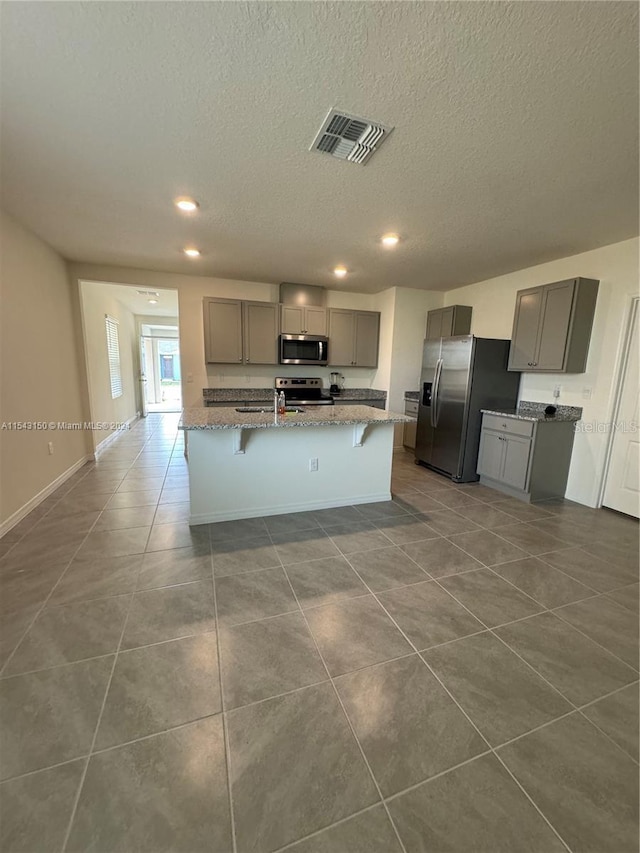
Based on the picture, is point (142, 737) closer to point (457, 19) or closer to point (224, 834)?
point (224, 834)

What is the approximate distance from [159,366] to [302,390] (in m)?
6.51

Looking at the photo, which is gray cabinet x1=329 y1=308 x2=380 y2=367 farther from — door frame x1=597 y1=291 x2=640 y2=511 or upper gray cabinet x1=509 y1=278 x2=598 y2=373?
door frame x1=597 y1=291 x2=640 y2=511

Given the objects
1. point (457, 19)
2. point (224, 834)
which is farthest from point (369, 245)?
point (224, 834)

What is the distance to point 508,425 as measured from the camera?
3840 mm

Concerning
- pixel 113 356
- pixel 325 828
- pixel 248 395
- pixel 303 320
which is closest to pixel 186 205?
pixel 303 320

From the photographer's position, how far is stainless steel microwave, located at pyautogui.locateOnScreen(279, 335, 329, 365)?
200 inches

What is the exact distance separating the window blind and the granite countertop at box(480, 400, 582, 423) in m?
6.27

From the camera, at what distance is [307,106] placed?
1676 mm

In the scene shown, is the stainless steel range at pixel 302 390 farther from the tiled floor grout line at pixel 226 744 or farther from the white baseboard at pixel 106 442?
the tiled floor grout line at pixel 226 744

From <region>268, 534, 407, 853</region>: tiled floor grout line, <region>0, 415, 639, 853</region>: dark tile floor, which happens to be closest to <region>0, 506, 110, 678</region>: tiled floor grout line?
<region>0, 415, 639, 853</region>: dark tile floor

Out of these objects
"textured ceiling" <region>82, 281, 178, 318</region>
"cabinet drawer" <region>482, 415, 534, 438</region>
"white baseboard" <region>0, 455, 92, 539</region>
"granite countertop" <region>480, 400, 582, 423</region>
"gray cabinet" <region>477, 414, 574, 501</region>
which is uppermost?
"textured ceiling" <region>82, 281, 178, 318</region>

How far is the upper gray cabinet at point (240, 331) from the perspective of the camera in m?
4.77

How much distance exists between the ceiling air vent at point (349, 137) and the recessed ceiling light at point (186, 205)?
1170 millimetres

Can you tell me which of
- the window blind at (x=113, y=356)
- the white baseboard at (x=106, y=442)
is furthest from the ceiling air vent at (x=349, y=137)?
the window blind at (x=113, y=356)
